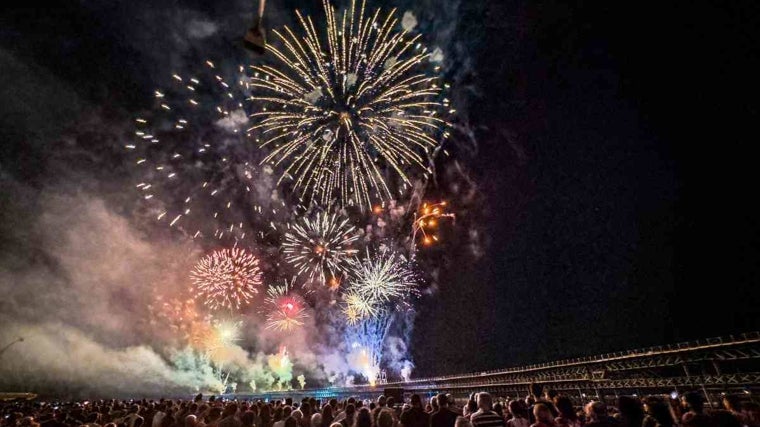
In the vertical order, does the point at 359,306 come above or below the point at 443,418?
above

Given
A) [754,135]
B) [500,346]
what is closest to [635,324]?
[500,346]

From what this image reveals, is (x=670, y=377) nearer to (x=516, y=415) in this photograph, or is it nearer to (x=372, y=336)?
Answer: (x=516, y=415)

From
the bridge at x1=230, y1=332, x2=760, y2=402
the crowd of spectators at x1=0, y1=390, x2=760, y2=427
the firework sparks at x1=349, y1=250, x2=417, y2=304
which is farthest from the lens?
the firework sparks at x1=349, y1=250, x2=417, y2=304

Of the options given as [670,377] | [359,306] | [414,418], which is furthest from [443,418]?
[359,306]

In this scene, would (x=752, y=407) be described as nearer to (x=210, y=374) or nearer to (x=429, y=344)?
Result: (x=429, y=344)

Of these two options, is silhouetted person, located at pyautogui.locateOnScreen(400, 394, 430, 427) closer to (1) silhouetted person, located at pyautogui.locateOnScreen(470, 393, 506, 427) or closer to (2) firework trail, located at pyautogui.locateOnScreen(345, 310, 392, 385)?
(1) silhouetted person, located at pyautogui.locateOnScreen(470, 393, 506, 427)

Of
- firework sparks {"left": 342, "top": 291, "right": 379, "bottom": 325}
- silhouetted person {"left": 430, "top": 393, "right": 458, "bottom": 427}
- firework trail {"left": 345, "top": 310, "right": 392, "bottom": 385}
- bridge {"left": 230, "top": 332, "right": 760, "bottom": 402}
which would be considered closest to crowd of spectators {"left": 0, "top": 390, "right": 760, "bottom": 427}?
silhouetted person {"left": 430, "top": 393, "right": 458, "bottom": 427}

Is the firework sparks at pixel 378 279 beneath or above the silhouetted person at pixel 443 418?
above

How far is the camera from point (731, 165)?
21469 mm

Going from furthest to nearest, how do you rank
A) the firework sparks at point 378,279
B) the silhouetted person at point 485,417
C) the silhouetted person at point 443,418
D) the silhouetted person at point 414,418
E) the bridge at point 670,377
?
the firework sparks at point 378,279 < the bridge at point 670,377 < the silhouetted person at point 414,418 < the silhouetted person at point 443,418 < the silhouetted person at point 485,417

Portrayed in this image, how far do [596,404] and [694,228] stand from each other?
90.8ft

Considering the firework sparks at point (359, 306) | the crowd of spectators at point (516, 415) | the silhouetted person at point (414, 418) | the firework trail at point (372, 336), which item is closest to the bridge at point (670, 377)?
the crowd of spectators at point (516, 415)

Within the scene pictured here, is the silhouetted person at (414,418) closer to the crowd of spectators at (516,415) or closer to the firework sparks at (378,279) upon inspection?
the crowd of spectators at (516,415)

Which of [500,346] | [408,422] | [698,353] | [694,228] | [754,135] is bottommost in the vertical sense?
[408,422]
